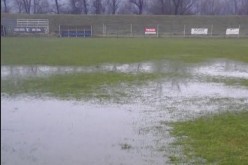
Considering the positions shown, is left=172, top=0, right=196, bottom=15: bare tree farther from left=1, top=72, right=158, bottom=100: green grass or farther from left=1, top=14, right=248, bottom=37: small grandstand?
left=1, top=72, right=158, bottom=100: green grass

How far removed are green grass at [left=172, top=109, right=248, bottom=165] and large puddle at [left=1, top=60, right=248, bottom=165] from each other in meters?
0.39

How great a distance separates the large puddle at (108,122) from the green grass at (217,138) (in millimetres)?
394

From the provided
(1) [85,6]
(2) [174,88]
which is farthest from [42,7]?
(2) [174,88]

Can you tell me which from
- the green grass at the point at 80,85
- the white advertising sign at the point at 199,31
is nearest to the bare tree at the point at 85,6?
the white advertising sign at the point at 199,31

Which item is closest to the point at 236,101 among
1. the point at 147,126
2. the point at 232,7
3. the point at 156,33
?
the point at 147,126

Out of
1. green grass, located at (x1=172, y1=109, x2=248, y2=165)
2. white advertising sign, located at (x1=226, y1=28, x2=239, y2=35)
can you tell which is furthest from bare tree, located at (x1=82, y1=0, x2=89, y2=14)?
green grass, located at (x1=172, y1=109, x2=248, y2=165)

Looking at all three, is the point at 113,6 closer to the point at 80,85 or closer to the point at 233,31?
the point at 233,31

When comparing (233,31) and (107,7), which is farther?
(107,7)

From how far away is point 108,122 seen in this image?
33.2 feet

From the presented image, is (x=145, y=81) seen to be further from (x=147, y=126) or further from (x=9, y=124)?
(x=9, y=124)

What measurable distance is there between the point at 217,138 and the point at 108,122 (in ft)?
9.25

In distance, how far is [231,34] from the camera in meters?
65.0

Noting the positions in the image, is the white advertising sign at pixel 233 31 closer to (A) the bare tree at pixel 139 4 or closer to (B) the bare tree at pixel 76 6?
(A) the bare tree at pixel 139 4

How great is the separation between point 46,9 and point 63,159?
306ft
